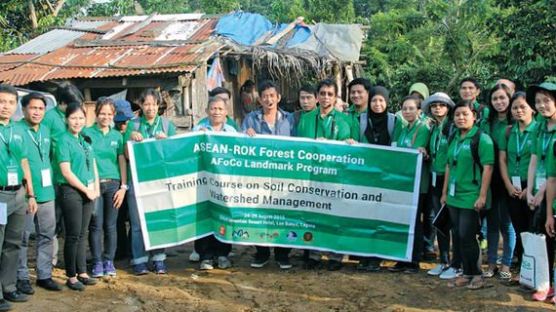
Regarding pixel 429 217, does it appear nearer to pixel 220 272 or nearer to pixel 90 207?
pixel 220 272

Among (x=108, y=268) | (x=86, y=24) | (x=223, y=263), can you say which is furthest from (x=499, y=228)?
(x=86, y=24)

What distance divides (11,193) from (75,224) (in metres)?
Result: 0.69

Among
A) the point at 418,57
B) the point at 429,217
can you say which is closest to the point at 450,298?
the point at 429,217

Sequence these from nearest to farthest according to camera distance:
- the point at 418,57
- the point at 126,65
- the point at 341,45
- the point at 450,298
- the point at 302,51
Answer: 1. the point at 450,298
2. the point at 126,65
3. the point at 302,51
4. the point at 341,45
5. the point at 418,57

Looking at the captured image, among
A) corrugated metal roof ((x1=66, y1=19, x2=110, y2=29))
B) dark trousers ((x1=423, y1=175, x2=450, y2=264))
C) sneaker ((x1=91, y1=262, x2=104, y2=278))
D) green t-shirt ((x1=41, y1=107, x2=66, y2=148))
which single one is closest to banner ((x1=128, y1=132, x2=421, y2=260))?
dark trousers ((x1=423, y1=175, x2=450, y2=264))

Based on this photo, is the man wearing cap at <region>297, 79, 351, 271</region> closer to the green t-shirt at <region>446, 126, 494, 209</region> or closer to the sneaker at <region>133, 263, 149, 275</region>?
the green t-shirt at <region>446, 126, 494, 209</region>

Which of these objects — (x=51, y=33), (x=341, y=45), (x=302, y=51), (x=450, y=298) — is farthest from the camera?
(x=341, y=45)

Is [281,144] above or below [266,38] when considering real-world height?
below

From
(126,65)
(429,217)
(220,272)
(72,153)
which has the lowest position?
(220,272)

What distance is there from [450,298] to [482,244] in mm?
2158

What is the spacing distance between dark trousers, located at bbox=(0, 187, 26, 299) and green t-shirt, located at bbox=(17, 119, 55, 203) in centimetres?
21

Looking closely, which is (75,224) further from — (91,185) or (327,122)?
(327,122)

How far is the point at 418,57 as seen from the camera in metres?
21.1

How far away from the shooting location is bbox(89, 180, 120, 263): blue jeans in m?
5.42
